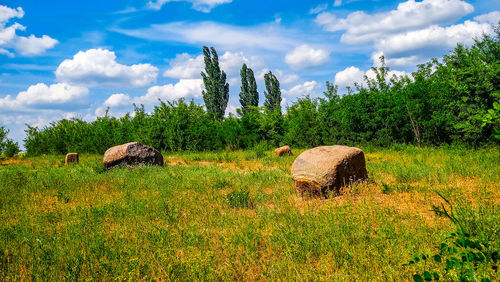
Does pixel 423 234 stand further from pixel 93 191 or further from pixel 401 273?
pixel 93 191

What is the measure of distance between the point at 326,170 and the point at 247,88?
34815 millimetres

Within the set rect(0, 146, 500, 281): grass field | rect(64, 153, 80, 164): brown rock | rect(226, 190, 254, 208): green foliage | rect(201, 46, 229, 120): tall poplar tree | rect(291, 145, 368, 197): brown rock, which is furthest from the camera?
rect(201, 46, 229, 120): tall poplar tree

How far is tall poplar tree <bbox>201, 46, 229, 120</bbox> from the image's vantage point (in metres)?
35.8

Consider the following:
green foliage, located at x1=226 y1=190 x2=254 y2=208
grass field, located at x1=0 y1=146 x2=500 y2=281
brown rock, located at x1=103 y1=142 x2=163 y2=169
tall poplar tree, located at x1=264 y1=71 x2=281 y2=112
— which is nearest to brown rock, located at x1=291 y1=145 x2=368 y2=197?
grass field, located at x1=0 y1=146 x2=500 y2=281

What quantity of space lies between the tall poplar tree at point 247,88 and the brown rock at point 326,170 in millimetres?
33504

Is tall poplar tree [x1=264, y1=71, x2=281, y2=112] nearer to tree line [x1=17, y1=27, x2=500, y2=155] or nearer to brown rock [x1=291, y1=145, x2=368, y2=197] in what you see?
tree line [x1=17, y1=27, x2=500, y2=155]

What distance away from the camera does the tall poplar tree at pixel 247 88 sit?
3922 centimetres

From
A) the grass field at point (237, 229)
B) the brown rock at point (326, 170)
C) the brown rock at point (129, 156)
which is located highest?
the brown rock at point (129, 156)

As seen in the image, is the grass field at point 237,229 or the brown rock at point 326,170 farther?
the brown rock at point 326,170

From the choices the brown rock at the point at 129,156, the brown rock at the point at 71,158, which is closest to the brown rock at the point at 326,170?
the brown rock at the point at 129,156

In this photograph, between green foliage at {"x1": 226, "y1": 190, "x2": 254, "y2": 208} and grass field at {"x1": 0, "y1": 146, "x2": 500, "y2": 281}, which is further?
green foliage at {"x1": 226, "y1": 190, "x2": 254, "y2": 208}

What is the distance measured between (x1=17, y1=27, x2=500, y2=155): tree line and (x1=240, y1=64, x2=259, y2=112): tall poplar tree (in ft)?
63.0

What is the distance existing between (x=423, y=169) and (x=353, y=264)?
221 inches

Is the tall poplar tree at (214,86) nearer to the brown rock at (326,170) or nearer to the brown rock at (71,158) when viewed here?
the brown rock at (71,158)
